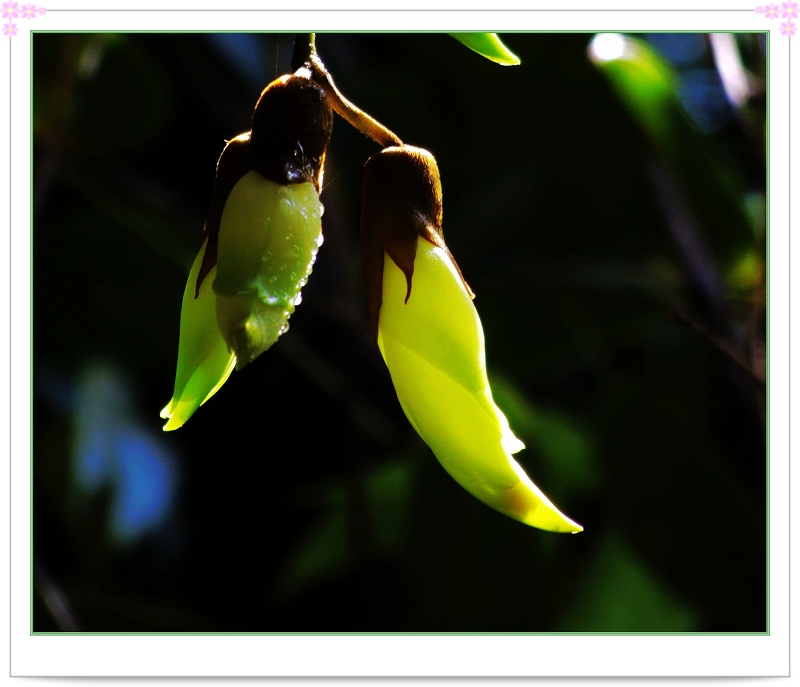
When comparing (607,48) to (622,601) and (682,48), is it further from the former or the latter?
(622,601)

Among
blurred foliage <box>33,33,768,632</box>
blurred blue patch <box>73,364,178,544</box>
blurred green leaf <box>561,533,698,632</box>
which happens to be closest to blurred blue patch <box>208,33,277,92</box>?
blurred foliage <box>33,33,768,632</box>

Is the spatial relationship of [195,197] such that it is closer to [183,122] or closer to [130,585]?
[183,122]

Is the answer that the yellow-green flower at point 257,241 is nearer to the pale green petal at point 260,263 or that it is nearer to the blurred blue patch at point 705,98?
the pale green petal at point 260,263
